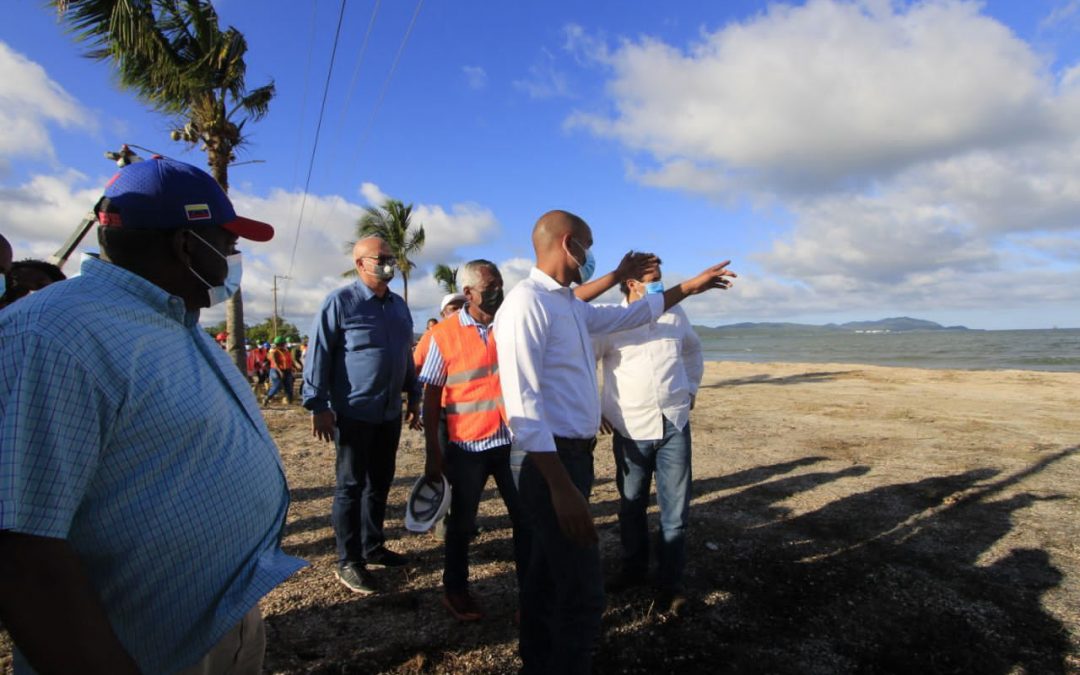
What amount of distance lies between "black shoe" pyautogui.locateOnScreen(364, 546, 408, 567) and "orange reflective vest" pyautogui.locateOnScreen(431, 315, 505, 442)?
1.24 metres

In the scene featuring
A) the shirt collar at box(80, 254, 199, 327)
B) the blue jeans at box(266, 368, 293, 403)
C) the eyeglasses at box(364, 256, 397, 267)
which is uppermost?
the eyeglasses at box(364, 256, 397, 267)

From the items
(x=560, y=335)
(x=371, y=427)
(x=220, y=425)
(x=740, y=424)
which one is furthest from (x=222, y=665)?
(x=740, y=424)

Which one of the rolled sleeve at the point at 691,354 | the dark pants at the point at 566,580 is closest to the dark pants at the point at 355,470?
the dark pants at the point at 566,580

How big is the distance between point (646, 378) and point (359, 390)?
72.5 inches

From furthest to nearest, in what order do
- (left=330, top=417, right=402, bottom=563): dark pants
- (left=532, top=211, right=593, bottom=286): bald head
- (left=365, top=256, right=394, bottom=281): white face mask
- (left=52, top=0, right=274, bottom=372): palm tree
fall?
(left=52, top=0, right=274, bottom=372): palm tree < (left=365, top=256, right=394, bottom=281): white face mask < (left=330, top=417, right=402, bottom=563): dark pants < (left=532, top=211, right=593, bottom=286): bald head

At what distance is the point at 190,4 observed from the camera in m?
8.82

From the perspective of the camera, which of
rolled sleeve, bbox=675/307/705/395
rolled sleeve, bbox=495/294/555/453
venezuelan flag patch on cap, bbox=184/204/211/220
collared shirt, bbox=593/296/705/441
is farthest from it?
rolled sleeve, bbox=675/307/705/395

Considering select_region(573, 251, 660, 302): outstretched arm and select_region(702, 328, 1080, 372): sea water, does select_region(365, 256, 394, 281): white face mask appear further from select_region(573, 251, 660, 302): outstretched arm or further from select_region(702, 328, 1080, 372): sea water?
select_region(702, 328, 1080, 372): sea water

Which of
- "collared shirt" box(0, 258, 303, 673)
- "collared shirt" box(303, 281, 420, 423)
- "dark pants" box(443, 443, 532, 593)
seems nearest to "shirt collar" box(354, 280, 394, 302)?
"collared shirt" box(303, 281, 420, 423)

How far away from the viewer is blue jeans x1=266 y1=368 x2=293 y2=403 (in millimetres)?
13781

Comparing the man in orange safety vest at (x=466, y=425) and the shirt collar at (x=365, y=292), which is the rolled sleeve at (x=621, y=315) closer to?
the man in orange safety vest at (x=466, y=425)

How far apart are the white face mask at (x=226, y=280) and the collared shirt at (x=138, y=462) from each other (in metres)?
0.08

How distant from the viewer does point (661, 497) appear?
3.50 metres

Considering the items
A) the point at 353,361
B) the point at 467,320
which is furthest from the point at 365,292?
the point at 467,320
